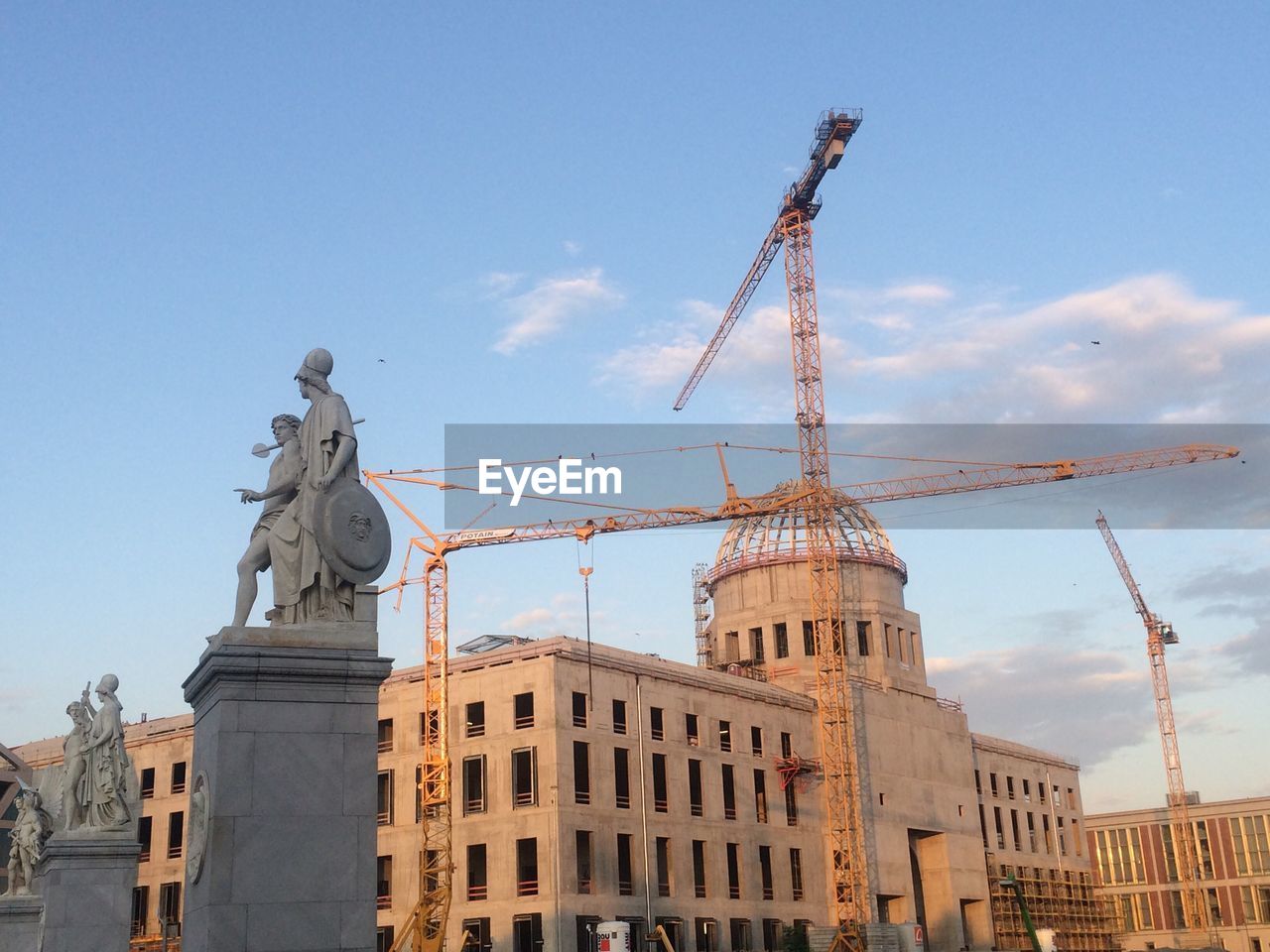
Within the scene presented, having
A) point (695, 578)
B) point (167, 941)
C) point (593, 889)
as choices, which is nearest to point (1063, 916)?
point (695, 578)

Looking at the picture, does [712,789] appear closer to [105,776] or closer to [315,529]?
[105,776]

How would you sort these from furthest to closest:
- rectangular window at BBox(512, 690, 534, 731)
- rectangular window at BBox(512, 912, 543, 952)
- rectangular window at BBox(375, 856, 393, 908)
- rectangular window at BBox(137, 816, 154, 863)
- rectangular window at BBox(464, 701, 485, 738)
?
rectangular window at BBox(137, 816, 154, 863)
rectangular window at BBox(464, 701, 485, 738)
rectangular window at BBox(375, 856, 393, 908)
rectangular window at BBox(512, 690, 534, 731)
rectangular window at BBox(512, 912, 543, 952)

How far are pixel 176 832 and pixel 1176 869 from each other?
326ft

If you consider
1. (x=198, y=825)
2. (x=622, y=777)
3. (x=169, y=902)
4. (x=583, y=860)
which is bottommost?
(x=198, y=825)

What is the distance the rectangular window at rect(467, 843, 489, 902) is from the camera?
7481cm

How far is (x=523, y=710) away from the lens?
2987 inches

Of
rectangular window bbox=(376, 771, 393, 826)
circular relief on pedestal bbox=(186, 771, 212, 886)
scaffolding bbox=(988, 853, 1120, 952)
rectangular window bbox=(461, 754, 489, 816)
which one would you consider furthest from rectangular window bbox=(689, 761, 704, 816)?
circular relief on pedestal bbox=(186, 771, 212, 886)

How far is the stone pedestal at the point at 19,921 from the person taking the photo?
108 feet

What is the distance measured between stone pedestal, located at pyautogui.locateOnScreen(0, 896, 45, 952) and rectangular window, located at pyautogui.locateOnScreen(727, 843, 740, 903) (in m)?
53.0

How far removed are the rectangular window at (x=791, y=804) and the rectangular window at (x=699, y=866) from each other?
9352mm

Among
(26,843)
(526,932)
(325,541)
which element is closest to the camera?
(325,541)

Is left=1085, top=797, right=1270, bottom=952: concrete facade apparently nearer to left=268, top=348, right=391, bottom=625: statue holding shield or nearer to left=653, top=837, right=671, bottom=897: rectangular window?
left=653, top=837, right=671, bottom=897: rectangular window

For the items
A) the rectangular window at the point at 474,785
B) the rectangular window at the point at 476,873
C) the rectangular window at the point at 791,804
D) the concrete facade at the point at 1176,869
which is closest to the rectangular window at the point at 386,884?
the rectangular window at the point at 476,873

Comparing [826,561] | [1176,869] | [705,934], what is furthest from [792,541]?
[1176,869]
